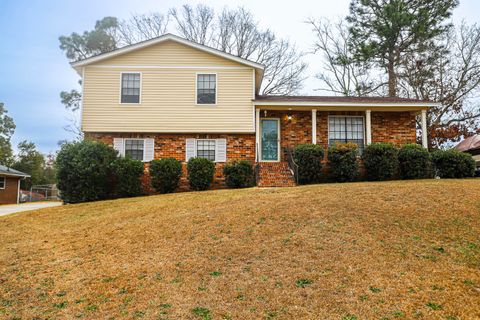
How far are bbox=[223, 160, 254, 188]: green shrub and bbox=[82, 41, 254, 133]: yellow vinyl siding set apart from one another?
1891mm

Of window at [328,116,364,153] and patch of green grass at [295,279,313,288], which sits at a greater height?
window at [328,116,364,153]

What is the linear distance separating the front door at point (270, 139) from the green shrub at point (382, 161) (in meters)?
3.86

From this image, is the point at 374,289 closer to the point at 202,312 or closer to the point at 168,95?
the point at 202,312

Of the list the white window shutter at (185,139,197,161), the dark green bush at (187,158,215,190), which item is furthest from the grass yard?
the white window shutter at (185,139,197,161)

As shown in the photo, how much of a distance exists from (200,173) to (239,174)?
4.79ft

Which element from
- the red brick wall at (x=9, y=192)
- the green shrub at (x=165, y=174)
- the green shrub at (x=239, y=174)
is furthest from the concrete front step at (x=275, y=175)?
the red brick wall at (x=9, y=192)

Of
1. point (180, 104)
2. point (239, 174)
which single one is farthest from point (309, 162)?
point (180, 104)

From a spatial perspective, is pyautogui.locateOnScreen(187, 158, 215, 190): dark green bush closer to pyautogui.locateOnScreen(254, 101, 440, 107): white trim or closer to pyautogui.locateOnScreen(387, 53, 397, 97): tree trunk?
pyautogui.locateOnScreen(254, 101, 440, 107): white trim

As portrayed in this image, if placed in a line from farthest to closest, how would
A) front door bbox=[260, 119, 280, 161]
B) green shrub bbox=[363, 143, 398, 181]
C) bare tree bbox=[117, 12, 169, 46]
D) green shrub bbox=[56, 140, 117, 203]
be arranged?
bare tree bbox=[117, 12, 169, 46], front door bbox=[260, 119, 280, 161], green shrub bbox=[363, 143, 398, 181], green shrub bbox=[56, 140, 117, 203]

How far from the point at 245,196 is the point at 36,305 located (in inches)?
237

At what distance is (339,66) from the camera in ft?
82.2

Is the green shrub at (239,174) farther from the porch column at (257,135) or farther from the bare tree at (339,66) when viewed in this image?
the bare tree at (339,66)

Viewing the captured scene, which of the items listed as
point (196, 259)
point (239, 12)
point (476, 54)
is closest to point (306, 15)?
point (239, 12)

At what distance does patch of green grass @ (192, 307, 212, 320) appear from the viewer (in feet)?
11.2
